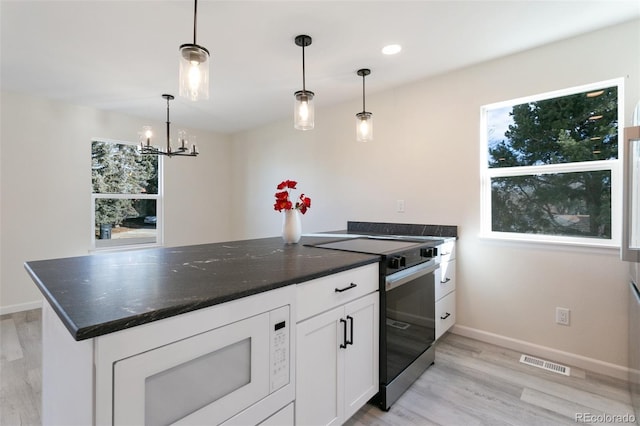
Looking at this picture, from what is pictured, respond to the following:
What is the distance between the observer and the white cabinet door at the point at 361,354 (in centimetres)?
160

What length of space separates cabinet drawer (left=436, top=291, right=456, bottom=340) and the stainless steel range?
0.17 meters

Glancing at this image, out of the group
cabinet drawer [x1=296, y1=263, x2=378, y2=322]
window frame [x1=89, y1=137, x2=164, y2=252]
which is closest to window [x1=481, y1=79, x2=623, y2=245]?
cabinet drawer [x1=296, y1=263, x2=378, y2=322]

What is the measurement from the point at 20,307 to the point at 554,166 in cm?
563

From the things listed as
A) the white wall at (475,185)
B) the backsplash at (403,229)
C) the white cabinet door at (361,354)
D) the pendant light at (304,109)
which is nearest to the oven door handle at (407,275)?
→ the white cabinet door at (361,354)

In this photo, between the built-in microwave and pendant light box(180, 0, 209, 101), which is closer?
the built-in microwave

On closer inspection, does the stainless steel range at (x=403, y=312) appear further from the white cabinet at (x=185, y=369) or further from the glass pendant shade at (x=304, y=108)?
the glass pendant shade at (x=304, y=108)

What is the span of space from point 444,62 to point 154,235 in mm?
4469

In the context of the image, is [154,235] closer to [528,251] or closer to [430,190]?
[430,190]

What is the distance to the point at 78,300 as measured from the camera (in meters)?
0.95

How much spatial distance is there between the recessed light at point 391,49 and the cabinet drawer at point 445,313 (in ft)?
6.75

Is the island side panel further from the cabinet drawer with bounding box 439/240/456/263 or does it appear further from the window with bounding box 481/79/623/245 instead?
the window with bounding box 481/79/623/245

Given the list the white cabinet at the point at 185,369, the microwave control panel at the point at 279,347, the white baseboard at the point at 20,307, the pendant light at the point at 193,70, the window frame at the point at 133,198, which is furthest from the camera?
the window frame at the point at 133,198

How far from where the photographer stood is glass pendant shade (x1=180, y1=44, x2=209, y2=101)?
1469 mm

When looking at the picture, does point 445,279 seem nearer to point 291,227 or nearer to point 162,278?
point 291,227
